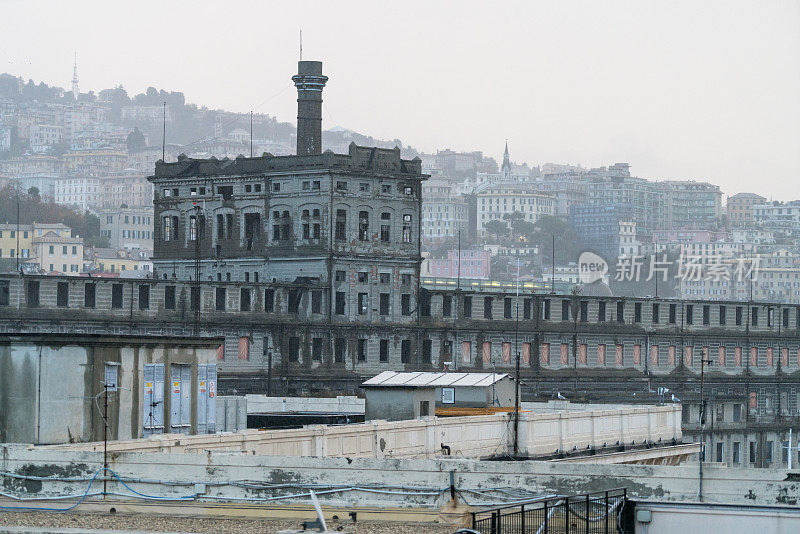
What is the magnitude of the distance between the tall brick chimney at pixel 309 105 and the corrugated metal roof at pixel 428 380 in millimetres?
51591

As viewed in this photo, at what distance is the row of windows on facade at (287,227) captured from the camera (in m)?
102

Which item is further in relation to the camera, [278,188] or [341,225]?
[278,188]

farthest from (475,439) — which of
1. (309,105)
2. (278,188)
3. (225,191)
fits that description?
(309,105)

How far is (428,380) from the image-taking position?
5559 centimetres

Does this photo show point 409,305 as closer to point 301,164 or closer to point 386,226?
point 386,226

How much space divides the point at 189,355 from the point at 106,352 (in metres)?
4.09

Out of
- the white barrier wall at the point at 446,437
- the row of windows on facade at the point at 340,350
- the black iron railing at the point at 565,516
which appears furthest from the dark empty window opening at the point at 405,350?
the black iron railing at the point at 565,516

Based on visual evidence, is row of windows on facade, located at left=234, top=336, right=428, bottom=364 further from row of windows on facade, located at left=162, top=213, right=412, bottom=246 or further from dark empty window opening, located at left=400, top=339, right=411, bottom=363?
row of windows on facade, located at left=162, top=213, right=412, bottom=246

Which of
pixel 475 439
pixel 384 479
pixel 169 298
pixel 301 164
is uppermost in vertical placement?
pixel 301 164

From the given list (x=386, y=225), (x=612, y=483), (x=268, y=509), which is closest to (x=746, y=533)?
(x=612, y=483)

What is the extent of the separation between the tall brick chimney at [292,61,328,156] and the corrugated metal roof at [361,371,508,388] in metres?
51.6

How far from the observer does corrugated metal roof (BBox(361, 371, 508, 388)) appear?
53.0 m

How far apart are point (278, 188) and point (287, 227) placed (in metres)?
2.90

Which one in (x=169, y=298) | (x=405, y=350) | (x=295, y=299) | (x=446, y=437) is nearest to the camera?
(x=446, y=437)
